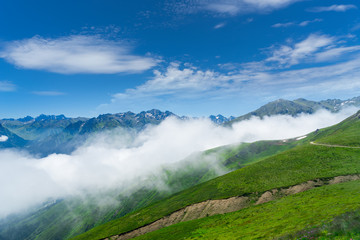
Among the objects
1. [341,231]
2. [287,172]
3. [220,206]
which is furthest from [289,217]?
[287,172]

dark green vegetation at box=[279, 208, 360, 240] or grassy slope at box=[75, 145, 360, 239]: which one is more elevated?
dark green vegetation at box=[279, 208, 360, 240]

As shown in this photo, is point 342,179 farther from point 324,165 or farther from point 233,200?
point 233,200

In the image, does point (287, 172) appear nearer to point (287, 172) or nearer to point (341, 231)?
point (287, 172)

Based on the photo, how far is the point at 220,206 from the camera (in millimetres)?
114875

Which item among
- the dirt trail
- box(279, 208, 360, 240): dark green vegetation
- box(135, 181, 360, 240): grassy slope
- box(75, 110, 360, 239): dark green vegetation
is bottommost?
the dirt trail

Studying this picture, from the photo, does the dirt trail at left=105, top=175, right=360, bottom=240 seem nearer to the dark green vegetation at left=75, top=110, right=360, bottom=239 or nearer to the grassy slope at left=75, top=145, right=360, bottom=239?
the dark green vegetation at left=75, top=110, right=360, bottom=239

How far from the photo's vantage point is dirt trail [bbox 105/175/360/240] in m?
98.9

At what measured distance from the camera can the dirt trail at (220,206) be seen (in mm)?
98938

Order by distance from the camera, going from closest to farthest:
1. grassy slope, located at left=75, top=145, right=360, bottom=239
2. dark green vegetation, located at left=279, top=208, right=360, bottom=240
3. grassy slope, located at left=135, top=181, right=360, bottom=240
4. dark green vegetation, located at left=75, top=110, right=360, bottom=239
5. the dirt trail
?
dark green vegetation, located at left=279, top=208, right=360, bottom=240
grassy slope, located at left=135, top=181, right=360, bottom=240
the dirt trail
dark green vegetation, located at left=75, top=110, right=360, bottom=239
grassy slope, located at left=75, top=145, right=360, bottom=239

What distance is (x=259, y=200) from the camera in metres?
103

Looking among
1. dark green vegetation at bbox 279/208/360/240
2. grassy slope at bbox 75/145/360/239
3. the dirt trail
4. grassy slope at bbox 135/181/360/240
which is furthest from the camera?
grassy slope at bbox 75/145/360/239

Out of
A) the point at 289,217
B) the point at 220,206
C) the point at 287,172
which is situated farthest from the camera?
the point at 287,172

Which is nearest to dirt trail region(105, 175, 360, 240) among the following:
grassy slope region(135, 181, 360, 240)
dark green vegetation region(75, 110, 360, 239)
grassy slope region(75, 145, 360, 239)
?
dark green vegetation region(75, 110, 360, 239)

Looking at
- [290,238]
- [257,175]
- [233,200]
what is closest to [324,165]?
[257,175]
